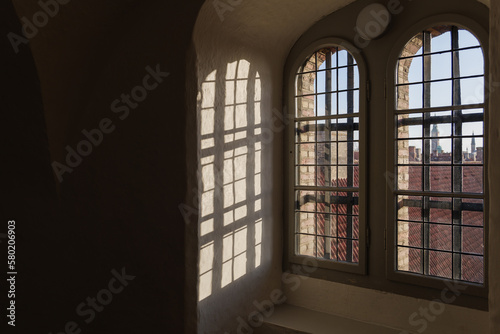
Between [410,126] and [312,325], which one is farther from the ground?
[410,126]

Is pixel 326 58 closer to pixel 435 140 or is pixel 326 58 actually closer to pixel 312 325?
pixel 435 140

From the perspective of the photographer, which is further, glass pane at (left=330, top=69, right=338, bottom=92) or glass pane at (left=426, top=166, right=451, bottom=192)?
glass pane at (left=330, top=69, right=338, bottom=92)

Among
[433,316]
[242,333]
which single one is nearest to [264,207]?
[242,333]

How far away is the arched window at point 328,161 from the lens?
3.24m

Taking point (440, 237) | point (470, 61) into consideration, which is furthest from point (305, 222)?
point (470, 61)

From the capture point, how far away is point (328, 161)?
340 centimetres

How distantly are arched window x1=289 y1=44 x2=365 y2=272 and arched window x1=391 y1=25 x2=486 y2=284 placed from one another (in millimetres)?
315

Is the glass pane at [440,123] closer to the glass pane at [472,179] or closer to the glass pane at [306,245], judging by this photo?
the glass pane at [472,179]

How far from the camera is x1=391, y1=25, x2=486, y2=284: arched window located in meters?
2.74

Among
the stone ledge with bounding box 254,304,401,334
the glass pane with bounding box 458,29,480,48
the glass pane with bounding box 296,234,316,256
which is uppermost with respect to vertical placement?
the glass pane with bounding box 458,29,480,48

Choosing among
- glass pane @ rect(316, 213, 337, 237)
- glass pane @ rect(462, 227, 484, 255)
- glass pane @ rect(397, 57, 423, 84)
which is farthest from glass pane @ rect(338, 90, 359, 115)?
glass pane @ rect(462, 227, 484, 255)

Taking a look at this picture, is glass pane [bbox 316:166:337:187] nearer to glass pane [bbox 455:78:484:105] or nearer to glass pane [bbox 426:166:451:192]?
glass pane [bbox 426:166:451:192]

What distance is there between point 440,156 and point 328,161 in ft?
2.88

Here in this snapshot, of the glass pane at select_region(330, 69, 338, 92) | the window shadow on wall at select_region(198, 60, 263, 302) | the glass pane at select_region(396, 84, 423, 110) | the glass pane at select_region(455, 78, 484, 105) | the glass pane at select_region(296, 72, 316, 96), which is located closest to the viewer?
the glass pane at select_region(455, 78, 484, 105)
